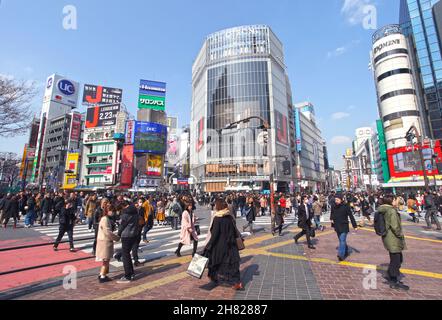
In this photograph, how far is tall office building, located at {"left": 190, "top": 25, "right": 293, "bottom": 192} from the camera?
53750mm

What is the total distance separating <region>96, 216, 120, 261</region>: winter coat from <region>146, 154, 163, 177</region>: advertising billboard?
53.1 metres

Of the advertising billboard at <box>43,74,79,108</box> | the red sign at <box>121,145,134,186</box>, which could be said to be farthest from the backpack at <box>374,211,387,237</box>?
the advertising billboard at <box>43,74,79,108</box>

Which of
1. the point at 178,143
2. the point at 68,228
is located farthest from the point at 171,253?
the point at 178,143

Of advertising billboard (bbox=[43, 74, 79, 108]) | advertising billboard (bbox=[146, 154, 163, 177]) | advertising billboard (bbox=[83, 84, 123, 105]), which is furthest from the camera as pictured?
advertising billboard (bbox=[43, 74, 79, 108])

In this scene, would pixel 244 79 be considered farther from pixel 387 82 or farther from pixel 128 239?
pixel 128 239

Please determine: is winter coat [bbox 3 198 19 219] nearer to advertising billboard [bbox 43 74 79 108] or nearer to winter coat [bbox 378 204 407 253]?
winter coat [bbox 378 204 407 253]

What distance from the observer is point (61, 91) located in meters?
77.7

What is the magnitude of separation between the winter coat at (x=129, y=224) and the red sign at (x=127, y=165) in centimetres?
5306

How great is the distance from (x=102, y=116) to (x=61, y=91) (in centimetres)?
3228

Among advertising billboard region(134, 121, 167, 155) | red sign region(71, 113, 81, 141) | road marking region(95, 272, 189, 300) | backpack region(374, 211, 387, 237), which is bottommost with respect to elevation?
road marking region(95, 272, 189, 300)

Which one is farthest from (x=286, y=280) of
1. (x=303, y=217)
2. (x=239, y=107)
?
(x=239, y=107)
